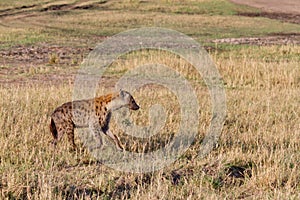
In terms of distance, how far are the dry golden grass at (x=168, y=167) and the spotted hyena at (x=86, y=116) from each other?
223 millimetres

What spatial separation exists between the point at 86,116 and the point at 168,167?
1.39 metres

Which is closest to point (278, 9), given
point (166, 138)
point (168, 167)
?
point (166, 138)

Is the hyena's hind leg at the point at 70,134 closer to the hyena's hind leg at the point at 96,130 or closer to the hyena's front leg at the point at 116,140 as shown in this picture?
the hyena's hind leg at the point at 96,130

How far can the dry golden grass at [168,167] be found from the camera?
5918 millimetres

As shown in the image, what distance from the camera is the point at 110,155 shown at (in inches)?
292

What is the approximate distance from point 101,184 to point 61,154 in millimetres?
1402

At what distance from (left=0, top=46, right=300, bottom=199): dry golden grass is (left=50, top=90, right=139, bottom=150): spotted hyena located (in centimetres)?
22

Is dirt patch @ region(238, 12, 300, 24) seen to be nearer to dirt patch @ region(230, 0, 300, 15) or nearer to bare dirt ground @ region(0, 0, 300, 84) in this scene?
dirt patch @ region(230, 0, 300, 15)

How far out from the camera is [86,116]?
25.1ft

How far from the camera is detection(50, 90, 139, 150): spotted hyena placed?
760cm

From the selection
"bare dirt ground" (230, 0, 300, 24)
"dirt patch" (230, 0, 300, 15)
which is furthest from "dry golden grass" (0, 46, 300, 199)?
"dirt patch" (230, 0, 300, 15)

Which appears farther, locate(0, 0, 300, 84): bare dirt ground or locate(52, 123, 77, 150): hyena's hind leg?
locate(0, 0, 300, 84): bare dirt ground

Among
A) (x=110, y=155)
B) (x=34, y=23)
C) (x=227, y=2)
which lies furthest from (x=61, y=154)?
(x=227, y=2)

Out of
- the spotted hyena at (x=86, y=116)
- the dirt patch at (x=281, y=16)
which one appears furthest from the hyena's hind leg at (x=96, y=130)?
the dirt patch at (x=281, y=16)
